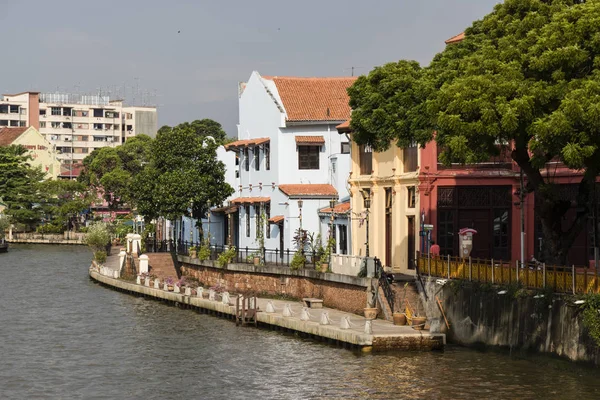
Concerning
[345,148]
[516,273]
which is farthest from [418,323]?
[345,148]

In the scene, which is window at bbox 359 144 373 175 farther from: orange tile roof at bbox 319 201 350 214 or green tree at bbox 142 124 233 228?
green tree at bbox 142 124 233 228

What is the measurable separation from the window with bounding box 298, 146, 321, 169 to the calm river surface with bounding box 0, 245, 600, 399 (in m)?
→ 14.0

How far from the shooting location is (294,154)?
69.4 metres

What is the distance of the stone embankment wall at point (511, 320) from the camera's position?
3709 cm

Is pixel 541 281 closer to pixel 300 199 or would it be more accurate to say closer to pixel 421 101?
pixel 421 101

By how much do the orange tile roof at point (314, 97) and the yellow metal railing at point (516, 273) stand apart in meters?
21.8

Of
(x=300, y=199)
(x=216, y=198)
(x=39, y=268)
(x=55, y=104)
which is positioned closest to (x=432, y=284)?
(x=300, y=199)

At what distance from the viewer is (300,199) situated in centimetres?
6706

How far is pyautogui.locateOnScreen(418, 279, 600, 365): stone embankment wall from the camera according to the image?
122 feet

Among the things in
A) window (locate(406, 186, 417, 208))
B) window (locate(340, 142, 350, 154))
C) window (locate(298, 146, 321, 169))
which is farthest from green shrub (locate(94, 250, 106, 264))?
window (locate(406, 186, 417, 208))

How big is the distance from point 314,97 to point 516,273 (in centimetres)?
3150

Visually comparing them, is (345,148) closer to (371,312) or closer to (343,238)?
(343,238)

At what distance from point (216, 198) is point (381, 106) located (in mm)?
31078

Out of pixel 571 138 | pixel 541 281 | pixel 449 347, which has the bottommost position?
pixel 449 347
